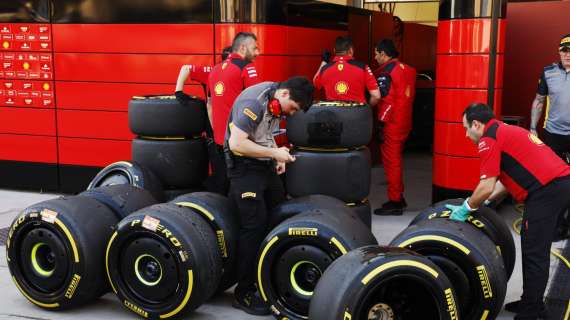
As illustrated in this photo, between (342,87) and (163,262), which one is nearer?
(163,262)

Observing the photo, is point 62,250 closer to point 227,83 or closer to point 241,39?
point 227,83

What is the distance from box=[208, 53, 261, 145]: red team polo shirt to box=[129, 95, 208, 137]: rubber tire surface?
0.51 meters

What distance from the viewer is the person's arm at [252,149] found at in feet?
16.2

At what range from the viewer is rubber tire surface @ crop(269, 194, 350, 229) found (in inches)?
204

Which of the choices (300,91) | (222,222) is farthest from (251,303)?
(300,91)

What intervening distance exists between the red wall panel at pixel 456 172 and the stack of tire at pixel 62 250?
154 inches

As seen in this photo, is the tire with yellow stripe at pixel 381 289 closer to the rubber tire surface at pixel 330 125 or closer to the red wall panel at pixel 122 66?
the rubber tire surface at pixel 330 125

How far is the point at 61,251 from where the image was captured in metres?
5.13

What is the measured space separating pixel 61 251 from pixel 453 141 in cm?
450

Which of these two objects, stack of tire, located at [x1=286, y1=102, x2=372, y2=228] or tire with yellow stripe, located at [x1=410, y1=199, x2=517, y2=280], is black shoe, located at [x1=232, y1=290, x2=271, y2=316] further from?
stack of tire, located at [x1=286, y1=102, x2=372, y2=228]

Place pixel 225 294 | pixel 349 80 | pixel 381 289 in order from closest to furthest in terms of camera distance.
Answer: pixel 381 289 < pixel 225 294 < pixel 349 80

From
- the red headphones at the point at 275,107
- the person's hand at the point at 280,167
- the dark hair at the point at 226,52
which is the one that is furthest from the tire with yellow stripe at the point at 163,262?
the dark hair at the point at 226,52

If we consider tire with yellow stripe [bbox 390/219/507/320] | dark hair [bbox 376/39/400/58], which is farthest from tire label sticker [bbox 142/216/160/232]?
dark hair [bbox 376/39/400/58]

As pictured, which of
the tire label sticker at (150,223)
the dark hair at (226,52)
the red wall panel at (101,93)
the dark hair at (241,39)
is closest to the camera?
the tire label sticker at (150,223)
